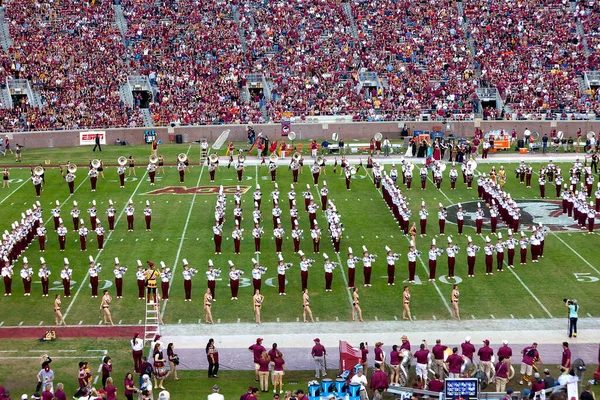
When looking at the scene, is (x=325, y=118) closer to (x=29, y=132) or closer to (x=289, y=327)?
(x=29, y=132)

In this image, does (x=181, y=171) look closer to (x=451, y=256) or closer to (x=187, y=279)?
(x=187, y=279)

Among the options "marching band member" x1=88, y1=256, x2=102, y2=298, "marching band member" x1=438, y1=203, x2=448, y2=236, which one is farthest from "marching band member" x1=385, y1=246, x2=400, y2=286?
"marching band member" x1=88, y1=256, x2=102, y2=298

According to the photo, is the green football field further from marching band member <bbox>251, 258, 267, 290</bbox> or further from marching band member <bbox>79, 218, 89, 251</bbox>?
marching band member <bbox>251, 258, 267, 290</bbox>

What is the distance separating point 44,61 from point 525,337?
1522 inches

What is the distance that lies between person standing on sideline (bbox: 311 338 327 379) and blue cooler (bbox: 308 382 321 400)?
5.90ft

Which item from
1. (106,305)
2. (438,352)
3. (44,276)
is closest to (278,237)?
(44,276)

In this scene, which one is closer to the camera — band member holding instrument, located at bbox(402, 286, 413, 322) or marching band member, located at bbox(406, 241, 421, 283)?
band member holding instrument, located at bbox(402, 286, 413, 322)

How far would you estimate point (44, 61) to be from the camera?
5481 centimetres

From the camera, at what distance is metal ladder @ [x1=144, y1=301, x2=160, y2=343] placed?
898 inches

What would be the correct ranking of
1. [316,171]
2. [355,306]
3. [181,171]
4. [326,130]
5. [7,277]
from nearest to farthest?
[355,306]
[7,277]
[316,171]
[181,171]
[326,130]

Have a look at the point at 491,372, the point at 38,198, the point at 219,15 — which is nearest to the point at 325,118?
the point at 219,15

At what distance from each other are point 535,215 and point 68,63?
3045 centimetres

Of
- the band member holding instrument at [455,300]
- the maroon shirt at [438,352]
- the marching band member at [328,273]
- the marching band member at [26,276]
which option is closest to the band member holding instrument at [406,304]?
the band member holding instrument at [455,300]

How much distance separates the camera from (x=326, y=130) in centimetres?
5162
